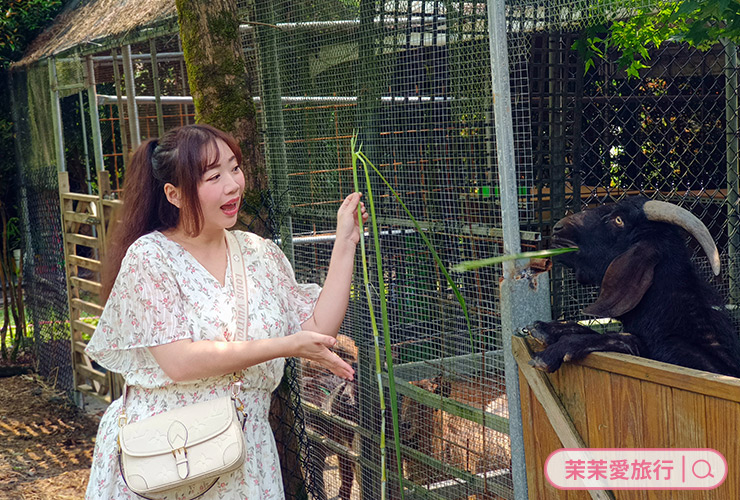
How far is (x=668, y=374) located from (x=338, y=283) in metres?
1.17

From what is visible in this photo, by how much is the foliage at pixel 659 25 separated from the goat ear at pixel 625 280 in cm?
90

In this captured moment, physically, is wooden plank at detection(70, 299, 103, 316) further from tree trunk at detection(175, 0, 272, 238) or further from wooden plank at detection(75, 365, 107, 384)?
tree trunk at detection(175, 0, 272, 238)

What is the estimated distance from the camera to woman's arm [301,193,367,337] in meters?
2.78

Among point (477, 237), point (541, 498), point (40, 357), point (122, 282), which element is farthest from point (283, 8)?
point (40, 357)

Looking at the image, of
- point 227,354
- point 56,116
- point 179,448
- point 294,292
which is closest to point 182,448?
point 179,448

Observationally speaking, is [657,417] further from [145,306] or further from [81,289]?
[81,289]

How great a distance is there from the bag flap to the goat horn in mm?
1752

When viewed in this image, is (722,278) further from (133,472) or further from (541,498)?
(133,472)

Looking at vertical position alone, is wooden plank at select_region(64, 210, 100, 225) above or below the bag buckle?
above

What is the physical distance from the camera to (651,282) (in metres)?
3.01

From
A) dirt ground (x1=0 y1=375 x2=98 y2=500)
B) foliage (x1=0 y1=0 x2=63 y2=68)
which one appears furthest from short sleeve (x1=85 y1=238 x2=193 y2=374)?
foliage (x1=0 y1=0 x2=63 y2=68)

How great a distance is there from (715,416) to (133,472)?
1.78 metres

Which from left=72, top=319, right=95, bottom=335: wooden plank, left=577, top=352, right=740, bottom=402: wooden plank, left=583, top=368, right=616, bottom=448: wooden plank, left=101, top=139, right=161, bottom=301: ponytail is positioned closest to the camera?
left=577, top=352, right=740, bottom=402: wooden plank

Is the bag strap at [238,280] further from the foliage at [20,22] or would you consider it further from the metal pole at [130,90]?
the foliage at [20,22]
